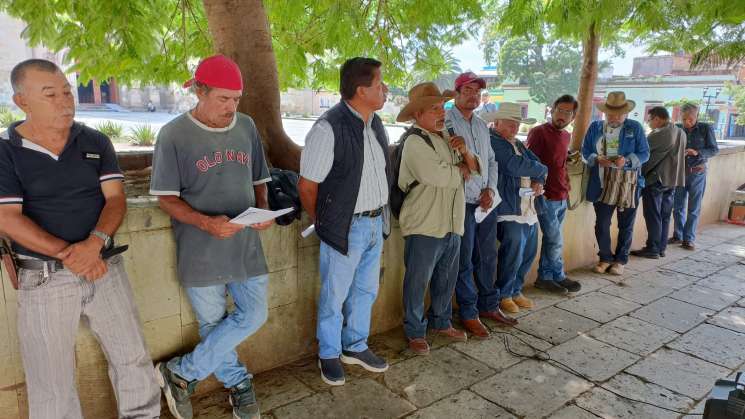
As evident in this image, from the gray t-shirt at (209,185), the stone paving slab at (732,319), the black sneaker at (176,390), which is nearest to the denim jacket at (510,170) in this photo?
the stone paving slab at (732,319)

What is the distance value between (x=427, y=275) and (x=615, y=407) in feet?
4.83

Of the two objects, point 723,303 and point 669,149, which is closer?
point 723,303

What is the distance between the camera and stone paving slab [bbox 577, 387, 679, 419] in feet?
10.4

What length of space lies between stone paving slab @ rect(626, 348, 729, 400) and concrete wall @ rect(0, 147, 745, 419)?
6.29 ft

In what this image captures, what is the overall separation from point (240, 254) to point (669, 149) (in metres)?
5.79

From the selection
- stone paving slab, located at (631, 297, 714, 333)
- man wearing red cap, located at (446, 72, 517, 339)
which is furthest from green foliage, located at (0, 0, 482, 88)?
stone paving slab, located at (631, 297, 714, 333)

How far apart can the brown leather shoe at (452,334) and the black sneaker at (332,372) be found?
3.46 feet

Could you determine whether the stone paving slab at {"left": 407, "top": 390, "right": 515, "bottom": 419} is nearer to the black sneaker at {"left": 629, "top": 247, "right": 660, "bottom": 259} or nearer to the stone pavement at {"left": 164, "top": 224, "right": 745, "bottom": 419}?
the stone pavement at {"left": 164, "top": 224, "right": 745, "bottom": 419}

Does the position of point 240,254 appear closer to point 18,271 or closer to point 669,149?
point 18,271

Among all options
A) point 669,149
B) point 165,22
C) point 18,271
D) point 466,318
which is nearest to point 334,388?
point 466,318

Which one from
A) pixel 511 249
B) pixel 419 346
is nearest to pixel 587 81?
pixel 511 249

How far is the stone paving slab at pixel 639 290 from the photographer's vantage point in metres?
5.28

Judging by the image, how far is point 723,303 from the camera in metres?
5.18

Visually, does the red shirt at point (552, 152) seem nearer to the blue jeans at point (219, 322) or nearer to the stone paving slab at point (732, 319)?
the stone paving slab at point (732, 319)
